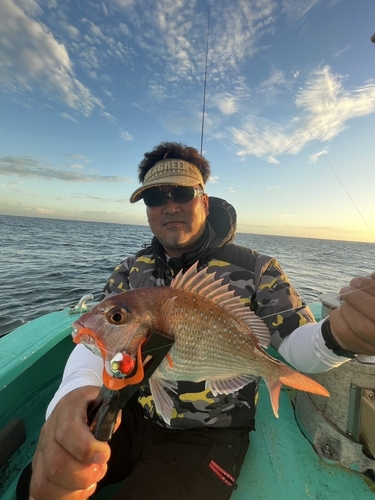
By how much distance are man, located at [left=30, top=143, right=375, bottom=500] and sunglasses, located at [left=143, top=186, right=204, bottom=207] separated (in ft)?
0.03

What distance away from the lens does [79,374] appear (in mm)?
1872

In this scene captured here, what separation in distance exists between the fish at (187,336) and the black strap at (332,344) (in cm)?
31

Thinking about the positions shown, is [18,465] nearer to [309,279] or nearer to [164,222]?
[164,222]

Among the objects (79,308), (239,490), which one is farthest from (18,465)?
(239,490)

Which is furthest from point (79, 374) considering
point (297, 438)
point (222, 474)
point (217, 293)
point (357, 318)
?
point (297, 438)

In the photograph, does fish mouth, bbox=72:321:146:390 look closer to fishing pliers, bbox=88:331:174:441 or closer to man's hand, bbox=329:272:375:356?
fishing pliers, bbox=88:331:174:441

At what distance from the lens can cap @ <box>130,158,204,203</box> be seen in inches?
104

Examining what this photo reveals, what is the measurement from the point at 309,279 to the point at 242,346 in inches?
717

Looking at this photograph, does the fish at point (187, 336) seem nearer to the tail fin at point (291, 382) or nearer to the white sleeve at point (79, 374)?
the tail fin at point (291, 382)

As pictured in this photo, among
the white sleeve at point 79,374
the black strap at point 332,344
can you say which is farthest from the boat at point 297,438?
the white sleeve at point 79,374

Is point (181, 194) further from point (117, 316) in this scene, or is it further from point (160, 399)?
point (160, 399)

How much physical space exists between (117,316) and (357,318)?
134 centimetres

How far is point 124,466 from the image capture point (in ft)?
7.52

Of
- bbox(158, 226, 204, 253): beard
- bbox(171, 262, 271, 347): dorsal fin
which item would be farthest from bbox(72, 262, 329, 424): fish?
bbox(158, 226, 204, 253): beard
